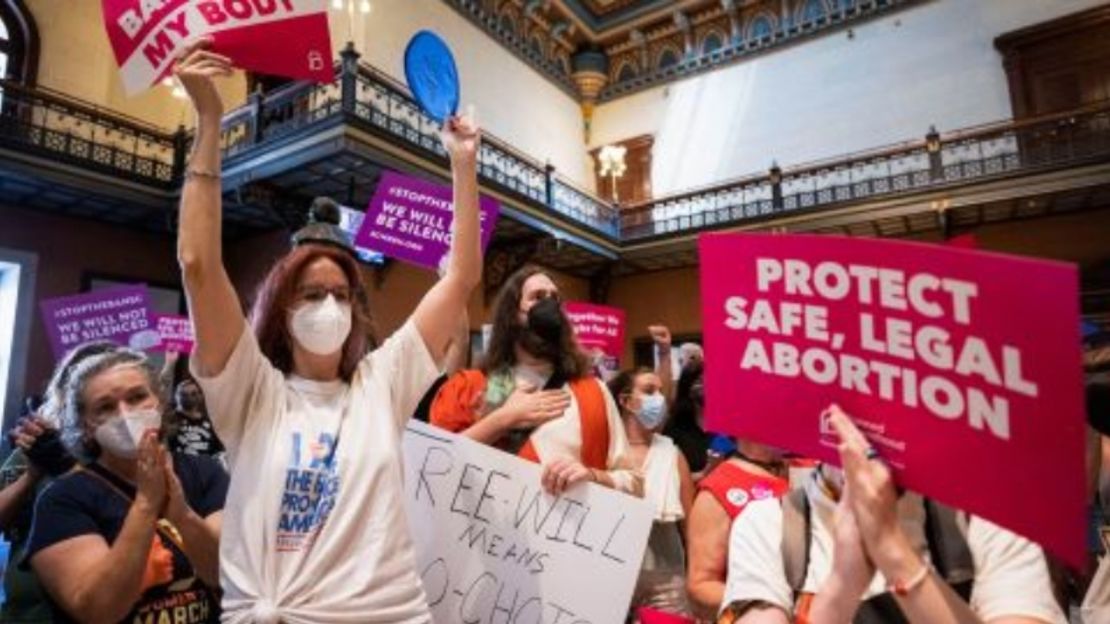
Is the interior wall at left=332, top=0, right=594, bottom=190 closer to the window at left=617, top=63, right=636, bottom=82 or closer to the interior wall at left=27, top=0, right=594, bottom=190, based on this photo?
the interior wall at left=27, top=0, right=594, bottom=190

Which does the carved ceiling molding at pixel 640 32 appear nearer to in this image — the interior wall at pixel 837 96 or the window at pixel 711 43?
the window at pixel 711 43

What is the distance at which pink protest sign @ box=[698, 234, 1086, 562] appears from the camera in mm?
787

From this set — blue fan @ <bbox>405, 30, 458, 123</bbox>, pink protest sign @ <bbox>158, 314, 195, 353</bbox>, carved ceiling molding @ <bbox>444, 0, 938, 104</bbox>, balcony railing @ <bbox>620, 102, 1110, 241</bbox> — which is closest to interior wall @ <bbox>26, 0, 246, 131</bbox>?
pink protest sign @ <bbox>158, 314, 195, 353</bbox>

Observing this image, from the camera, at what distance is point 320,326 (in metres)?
→ 1.50

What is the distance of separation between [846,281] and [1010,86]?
505 inches

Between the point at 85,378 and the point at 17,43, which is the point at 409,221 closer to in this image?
the point at 85,378

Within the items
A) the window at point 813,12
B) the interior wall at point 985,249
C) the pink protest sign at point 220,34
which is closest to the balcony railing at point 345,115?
the interior wall at point 985,249

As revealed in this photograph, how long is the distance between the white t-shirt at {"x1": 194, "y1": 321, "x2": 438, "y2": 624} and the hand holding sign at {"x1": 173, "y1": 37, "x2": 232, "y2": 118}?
474 mm

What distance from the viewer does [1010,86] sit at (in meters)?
11.2

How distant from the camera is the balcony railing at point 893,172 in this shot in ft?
31.3

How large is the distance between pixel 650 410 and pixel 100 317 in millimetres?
3904

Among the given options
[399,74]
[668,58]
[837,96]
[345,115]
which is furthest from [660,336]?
[668,58]

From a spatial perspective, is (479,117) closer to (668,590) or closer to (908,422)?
(668,590)

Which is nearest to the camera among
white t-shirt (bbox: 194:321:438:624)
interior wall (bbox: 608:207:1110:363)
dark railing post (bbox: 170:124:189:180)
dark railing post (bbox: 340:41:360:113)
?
white t-shirt (bbox: 194:321:438:624)
